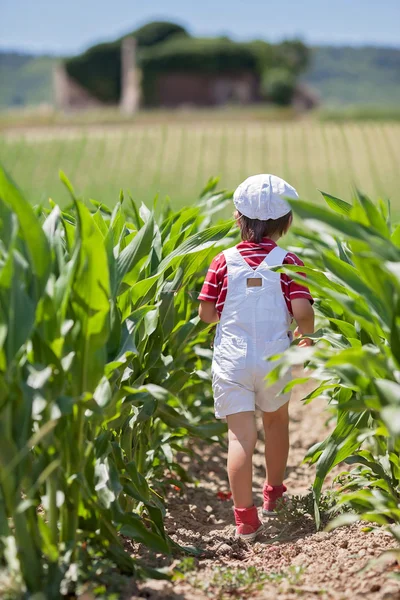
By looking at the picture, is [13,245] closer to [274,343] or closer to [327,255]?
[327,255]

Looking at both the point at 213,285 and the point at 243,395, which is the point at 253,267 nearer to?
the point at 213,285

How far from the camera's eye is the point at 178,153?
2414cm

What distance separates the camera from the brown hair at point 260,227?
273 cm

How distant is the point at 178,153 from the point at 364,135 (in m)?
5.94

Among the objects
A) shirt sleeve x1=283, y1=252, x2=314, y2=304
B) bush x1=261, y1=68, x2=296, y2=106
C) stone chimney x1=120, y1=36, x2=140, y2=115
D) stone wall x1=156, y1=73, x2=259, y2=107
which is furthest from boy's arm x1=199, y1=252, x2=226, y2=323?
stone wall x1=156, y1=73, x2=259, y2=107

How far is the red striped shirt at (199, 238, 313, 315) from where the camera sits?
2.68 meters

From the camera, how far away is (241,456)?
2.64m

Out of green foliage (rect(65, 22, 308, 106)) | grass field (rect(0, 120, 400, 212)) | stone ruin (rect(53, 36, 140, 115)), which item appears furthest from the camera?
stone ruin (rect(53, 36, 140, 115))

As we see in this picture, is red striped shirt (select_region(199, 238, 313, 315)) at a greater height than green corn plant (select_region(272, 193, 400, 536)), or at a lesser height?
greater

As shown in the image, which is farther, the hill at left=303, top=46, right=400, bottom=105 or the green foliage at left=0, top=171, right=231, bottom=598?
the hill at left=303, top=46, right=400, bottom=105

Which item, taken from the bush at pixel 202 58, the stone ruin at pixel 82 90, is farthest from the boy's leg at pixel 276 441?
the stone ruin at pixel 82 90

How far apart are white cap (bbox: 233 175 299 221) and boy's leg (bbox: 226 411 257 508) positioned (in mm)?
684

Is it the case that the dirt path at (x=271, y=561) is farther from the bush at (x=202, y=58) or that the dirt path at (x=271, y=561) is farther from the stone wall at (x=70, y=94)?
the stone wall at (x=70, y=94)

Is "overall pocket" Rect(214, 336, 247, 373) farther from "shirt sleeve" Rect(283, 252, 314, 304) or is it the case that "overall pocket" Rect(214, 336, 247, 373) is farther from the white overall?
"shirt sleeve" Rect(283, 252, 314, 304)
